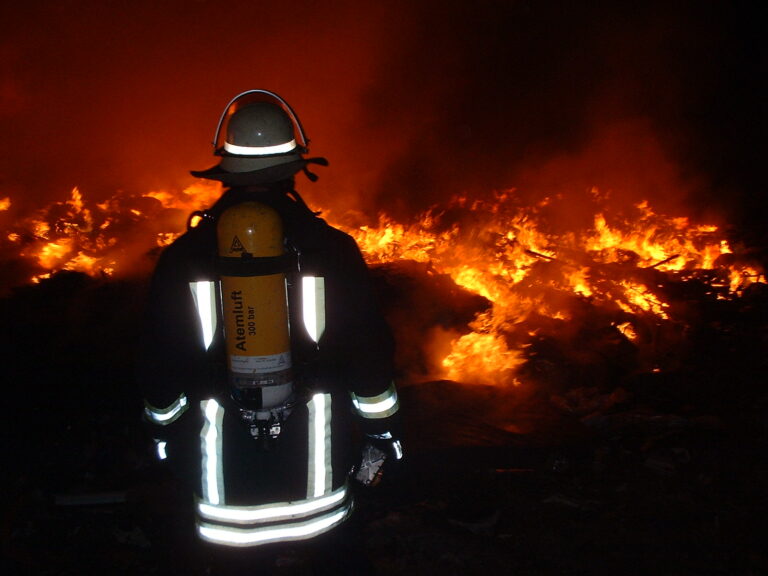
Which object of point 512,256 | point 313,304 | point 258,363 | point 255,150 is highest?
point 255,150

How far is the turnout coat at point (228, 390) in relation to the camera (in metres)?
2.02

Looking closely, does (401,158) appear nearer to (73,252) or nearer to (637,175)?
(637,175)

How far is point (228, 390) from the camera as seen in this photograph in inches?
81.9

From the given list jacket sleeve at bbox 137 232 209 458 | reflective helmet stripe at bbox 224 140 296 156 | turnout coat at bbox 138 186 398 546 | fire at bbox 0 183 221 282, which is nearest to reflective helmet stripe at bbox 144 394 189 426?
jacket sleeve at bbox 137 232 209 458

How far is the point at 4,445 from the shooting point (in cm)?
435

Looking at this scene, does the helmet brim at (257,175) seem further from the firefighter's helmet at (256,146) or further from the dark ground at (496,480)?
the dark ground at (496,480)

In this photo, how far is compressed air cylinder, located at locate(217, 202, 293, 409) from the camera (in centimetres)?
180

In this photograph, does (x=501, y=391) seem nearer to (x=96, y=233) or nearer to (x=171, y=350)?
(x=171, y=350)

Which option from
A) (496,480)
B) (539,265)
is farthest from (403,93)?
(496,480)

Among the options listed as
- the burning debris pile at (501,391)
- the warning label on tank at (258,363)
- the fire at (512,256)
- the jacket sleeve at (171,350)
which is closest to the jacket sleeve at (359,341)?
the warning label on tank at (258,363)

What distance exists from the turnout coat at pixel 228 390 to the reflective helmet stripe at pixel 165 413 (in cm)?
10

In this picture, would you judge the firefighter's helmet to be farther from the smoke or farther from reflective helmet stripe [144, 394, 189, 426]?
the smoke

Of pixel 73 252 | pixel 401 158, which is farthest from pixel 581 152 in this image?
pixel 73 252

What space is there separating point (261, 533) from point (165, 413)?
0.64 m
